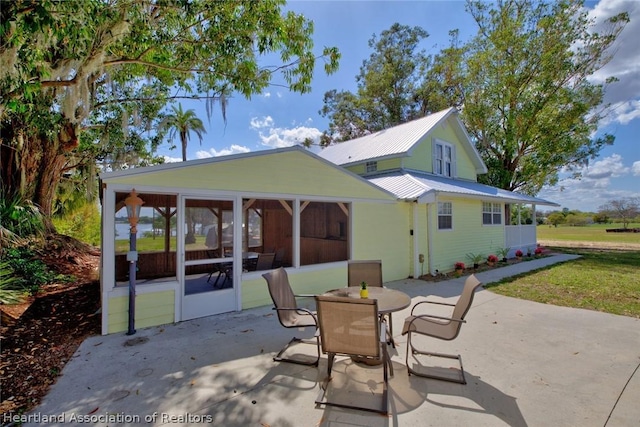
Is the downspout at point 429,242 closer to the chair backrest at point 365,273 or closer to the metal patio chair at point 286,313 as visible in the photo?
the chair backrest at point 365,273

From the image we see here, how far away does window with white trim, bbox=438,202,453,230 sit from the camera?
10766mm

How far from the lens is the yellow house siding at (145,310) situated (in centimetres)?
496

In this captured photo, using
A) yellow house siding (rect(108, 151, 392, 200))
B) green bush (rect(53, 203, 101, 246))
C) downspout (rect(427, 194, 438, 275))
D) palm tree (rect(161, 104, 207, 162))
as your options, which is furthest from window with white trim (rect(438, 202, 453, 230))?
palm tree (rect(161, 104, 207, 162))

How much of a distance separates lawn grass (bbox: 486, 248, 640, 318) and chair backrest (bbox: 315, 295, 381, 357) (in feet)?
19.8

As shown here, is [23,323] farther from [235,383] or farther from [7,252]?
[235,383]

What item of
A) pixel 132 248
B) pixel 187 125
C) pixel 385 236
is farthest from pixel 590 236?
pixel 132 248

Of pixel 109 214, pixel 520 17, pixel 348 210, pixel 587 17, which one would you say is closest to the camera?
pixel 109 214

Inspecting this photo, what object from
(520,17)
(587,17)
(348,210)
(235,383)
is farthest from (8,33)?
(587,17)

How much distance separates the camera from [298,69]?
7055mm

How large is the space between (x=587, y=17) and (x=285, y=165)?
21.2m

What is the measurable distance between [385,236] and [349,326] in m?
6.01

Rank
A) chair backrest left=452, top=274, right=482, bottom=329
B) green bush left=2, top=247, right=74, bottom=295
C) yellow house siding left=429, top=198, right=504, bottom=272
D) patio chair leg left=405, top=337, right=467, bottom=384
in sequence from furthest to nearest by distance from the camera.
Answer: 1. yellow house siding left=429, top=198, right=504, bottom=272
2. green bush left=2, top=247, right=74, bottom=295
3. chair backrest left=452, top=274, right=482, bottom=329
4. patio chair leg left=405, top=337, right=467, bottom=384

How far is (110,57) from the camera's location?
6.18 metres

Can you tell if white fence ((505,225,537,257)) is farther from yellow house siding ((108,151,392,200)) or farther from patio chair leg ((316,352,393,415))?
patio chair leg ((316,352,393,415))
